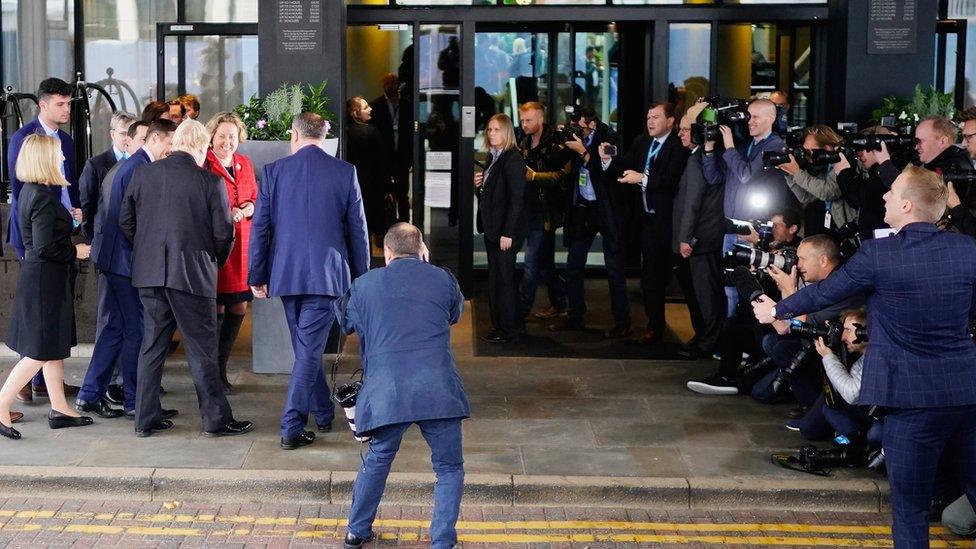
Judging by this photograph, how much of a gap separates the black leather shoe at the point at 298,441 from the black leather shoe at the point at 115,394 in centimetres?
180

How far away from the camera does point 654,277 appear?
1112 cm

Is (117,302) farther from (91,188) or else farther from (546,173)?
(546,173)

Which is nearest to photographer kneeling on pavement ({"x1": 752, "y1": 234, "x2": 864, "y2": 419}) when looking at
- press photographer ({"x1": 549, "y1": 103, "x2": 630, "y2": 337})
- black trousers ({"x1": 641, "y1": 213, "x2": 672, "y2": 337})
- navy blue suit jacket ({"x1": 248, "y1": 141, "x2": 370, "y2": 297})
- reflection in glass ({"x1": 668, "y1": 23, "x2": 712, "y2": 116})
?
black trousers ({"x1": 641, "y1": 213, "x2": 672, "y2": 337})

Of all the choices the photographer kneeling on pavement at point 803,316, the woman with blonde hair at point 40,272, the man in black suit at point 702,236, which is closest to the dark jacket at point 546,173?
the man in black suit at point 702,236

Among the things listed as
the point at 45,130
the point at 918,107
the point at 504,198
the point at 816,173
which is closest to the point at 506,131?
the point at 504,198

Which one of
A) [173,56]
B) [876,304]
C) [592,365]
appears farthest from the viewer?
[173,56]

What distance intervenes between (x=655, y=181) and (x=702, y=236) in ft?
2.74

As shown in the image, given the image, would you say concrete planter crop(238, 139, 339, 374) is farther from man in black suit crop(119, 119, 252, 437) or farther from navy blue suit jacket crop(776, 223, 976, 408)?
navy blue suit jacket crop(776, 223, 976, 408)

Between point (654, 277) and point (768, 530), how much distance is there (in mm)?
4412

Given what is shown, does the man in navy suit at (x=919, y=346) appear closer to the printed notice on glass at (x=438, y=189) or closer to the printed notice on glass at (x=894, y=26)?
the printed notice on glass at (x=894, y=26)

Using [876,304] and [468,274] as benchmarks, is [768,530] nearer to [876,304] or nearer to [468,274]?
[876,304]

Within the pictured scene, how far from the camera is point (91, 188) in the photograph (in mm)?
9031

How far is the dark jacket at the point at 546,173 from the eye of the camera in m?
11.6

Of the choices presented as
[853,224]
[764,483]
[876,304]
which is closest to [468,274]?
[853,224]
